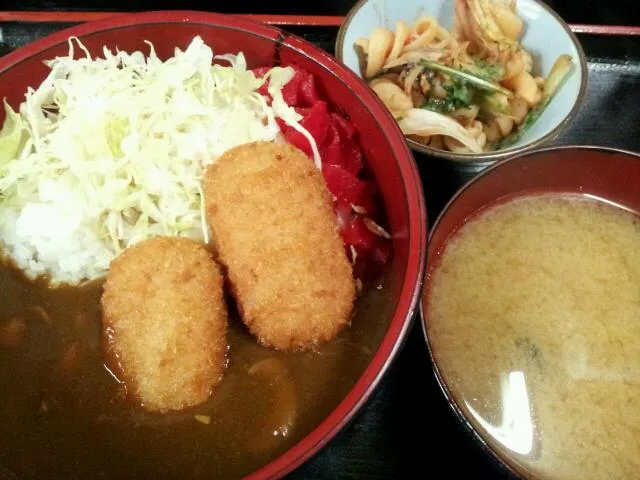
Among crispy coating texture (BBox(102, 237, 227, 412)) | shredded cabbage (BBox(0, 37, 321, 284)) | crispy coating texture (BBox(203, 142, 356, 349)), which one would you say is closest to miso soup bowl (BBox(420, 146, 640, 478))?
crispy coating texture (BBox(203, 142, 356, 349))

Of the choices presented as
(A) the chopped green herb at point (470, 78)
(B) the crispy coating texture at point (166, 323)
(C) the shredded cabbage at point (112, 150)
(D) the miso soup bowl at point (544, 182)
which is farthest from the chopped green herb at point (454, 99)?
(B) the crispy coating texture at point (166, 323)

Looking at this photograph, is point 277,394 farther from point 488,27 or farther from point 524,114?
point 488,27

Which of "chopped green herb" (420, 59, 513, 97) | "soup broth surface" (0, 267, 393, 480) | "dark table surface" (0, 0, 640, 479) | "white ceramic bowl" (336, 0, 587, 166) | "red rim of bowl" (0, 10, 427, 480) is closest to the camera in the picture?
"red rim of bowl" (0, 10, 427, 480)

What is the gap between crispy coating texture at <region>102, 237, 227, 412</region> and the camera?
1.40 metres

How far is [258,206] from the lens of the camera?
151 cm

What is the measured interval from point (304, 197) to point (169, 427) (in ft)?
2.07

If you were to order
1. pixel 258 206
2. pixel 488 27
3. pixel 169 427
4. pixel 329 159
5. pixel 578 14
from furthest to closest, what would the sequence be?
pixel 578 14
pixel 488 27
pixel 329 159
pixel 258 206
pixel 169 427

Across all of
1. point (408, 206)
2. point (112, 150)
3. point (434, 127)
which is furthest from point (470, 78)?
point (112, 150)

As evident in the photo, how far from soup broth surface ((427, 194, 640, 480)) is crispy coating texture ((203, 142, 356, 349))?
0.97ft

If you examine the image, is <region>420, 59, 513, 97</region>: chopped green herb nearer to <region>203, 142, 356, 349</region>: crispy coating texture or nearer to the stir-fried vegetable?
the stir-fried vegetable

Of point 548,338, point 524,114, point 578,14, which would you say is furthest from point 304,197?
point 578,14

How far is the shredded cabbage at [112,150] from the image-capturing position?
1.61 metres

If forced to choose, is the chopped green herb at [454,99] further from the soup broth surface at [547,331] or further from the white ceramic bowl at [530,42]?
the soup broth surface at [547,331]

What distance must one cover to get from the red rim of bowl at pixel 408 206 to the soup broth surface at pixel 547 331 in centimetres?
17
